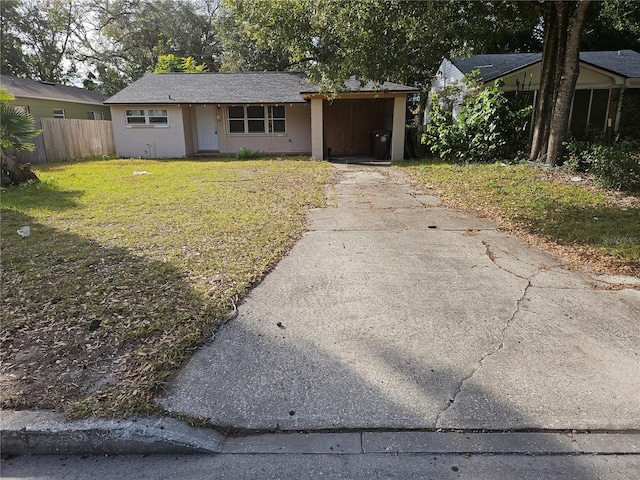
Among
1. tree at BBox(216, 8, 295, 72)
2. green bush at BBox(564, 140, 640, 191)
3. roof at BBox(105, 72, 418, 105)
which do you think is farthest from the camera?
tree at BBox(216, 8, 295, 72)

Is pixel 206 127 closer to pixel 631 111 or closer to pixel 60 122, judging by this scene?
pixel 60 122

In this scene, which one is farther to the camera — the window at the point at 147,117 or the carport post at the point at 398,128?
the window at the point at 147,117

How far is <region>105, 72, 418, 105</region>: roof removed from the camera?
57.2ft

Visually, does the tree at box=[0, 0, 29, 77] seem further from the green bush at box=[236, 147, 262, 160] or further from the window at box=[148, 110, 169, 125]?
the green bush at box=[236, 147, 262, 160]

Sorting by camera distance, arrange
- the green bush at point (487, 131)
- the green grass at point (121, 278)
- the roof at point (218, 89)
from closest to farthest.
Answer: the green grass at point (121, 278)
the green bush at point (487, 131)
the roof at point (218, 89)

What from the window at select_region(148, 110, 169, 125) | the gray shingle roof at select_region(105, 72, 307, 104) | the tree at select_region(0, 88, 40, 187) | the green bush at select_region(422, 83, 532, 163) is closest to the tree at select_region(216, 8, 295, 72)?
the gray shingle roof at select_region(105, 72, 307, 104)

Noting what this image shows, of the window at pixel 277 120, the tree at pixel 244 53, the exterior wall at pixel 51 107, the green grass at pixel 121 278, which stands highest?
the tree at pixel 244 53

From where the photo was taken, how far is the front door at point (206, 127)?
1908cm

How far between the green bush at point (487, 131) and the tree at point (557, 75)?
89cm

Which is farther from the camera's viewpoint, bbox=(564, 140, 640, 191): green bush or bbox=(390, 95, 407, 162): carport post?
bbox=(390, 95, 407, 162): carport post

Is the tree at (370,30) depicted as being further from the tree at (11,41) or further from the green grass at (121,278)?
the tree at (11,41)

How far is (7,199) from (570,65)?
13.1 m

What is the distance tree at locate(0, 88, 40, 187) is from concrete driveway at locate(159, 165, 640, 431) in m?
9.02

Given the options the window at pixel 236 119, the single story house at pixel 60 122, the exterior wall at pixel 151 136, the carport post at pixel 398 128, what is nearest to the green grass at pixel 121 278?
the carport post at pixel 398 128
